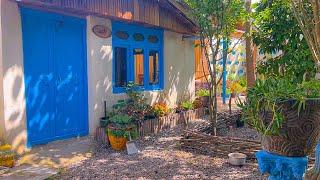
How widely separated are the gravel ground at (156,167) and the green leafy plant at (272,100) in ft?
5.74

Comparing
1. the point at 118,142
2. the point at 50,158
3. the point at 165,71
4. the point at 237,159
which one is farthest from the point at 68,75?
the point at 165,71

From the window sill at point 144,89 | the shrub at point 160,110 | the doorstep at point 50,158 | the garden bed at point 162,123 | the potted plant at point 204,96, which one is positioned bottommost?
the doorstep at point 50,158

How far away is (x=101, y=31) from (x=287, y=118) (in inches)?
203

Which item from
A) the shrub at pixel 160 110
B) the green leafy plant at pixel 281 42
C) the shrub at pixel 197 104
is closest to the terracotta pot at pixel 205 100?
the shrub at pixel 197 104

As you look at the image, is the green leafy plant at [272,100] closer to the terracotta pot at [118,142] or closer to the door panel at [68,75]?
the terracotta pot at [118,142]

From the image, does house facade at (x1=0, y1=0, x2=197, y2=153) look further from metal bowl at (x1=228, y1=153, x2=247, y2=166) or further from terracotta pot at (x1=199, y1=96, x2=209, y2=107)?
metal bowl at (x1=228, y1=153, x2=247, y2=166)

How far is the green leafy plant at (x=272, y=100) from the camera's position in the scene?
3.39m

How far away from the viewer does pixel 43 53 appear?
6.38 m

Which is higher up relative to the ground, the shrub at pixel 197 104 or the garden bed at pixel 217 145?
the shrub at pixel 197 104

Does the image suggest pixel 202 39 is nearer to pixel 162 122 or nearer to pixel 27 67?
pixel 162 122

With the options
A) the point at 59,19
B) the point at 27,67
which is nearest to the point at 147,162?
the point at 27,67

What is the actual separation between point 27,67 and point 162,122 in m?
3.70

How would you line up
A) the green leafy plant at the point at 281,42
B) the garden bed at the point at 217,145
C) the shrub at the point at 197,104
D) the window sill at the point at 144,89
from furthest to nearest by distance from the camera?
1. the shrub at the point at 197,104
2. the window sill at the point at 144,89
3. the green leafy plant at the point at 281,42
4. the garden bed at the point at 217,145

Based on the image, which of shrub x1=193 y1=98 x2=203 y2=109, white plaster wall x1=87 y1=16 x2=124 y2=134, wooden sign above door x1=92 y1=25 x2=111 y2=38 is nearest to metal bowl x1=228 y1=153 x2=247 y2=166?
white plaster wall x1=87 y1=16 x2=124 y2=134
